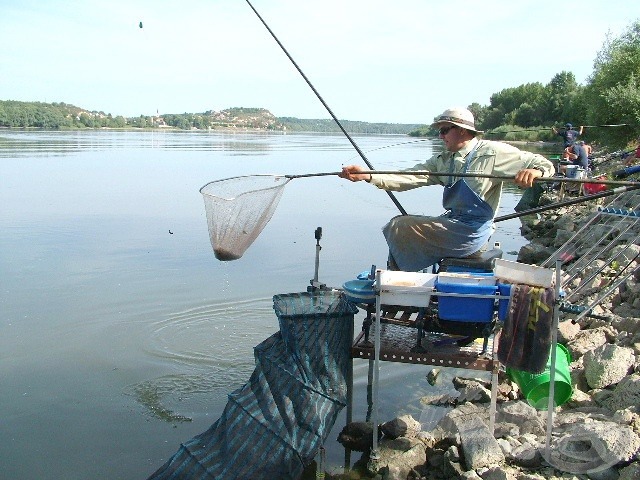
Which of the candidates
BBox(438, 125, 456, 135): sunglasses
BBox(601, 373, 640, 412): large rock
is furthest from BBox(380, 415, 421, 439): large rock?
BBox(438, 125, 456, 135): sunglasses

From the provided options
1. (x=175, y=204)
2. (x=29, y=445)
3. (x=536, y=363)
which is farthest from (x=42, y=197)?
(x=536, y=363)

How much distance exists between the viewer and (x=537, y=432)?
5.32 m

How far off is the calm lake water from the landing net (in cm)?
149

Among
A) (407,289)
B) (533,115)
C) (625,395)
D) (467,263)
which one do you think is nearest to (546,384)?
(625,395)

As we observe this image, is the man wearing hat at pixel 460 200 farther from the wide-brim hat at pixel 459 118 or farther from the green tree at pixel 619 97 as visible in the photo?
the green tree at pixel 619 97

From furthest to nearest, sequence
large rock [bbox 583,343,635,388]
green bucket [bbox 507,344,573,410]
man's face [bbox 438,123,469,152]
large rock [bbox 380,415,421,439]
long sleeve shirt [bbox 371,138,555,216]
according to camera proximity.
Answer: large rock [bbox 583,343,635,388] → large rock [bbox 380,415,421,439] → man's face [bbox 438,123,469,152] → green bucket [bbox 507,344,573,410] → long sleeve shirt [bbox 371,138,555,216]

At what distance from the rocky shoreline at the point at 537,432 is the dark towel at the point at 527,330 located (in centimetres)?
53

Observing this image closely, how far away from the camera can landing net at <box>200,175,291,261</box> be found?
5812 millimetres

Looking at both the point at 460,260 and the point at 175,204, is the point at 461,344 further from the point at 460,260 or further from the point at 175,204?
the point at 175,204

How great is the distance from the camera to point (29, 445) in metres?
6.25

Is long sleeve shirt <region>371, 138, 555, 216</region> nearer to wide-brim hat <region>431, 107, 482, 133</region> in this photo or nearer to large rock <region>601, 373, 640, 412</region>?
wide-brim hat <region>431, 107, 482, 133</region>

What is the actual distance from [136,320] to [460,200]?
18.1 feet

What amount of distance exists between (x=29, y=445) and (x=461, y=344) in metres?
3.79

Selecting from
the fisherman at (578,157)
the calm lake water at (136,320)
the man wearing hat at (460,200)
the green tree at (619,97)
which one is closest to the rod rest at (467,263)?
the man wearing hat at (460,200)
